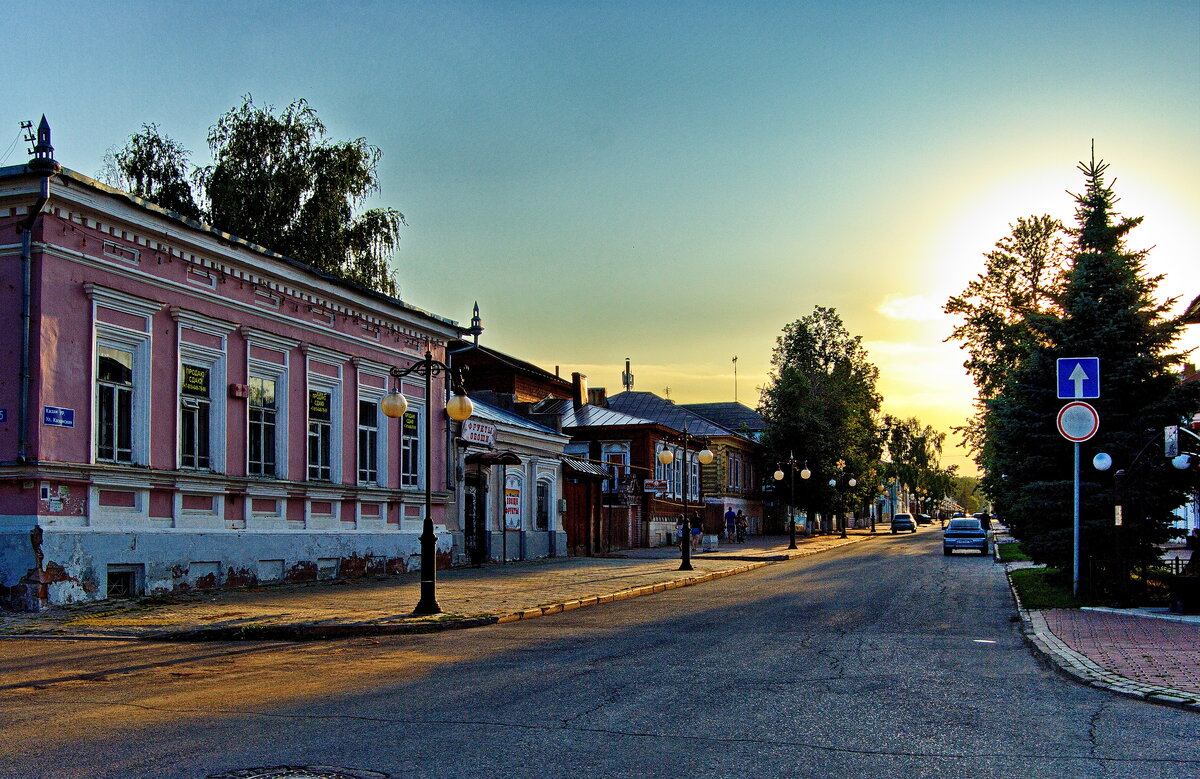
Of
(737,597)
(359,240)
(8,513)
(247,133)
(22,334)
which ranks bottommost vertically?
(737,597)

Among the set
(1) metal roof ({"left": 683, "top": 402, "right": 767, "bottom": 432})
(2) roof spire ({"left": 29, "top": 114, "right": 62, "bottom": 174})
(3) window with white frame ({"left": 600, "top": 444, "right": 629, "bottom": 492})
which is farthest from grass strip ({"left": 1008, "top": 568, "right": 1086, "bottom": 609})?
(1) metal roof ({"left": 683, "top": 402, "right": 767, "bottom": 432})

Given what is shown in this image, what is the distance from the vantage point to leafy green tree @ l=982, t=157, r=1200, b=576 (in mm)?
17375

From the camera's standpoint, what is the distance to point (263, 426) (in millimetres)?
20875

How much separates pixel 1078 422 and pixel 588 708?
11133 millimetres

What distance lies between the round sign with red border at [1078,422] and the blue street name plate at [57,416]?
15.6m

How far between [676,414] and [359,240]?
27.8m

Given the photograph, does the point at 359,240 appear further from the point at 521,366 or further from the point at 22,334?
the point at 22,334

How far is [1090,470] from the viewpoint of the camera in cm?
1825

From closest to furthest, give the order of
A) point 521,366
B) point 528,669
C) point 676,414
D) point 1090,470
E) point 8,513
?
point 528,669, point 8,513, point 1090,470, point 521,366, point 676,414

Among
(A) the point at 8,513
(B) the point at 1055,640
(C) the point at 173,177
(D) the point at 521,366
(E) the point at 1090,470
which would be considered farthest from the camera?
(D) the point at 521,366

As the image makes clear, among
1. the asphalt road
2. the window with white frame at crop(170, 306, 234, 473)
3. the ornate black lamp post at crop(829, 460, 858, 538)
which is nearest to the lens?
the asphalt road

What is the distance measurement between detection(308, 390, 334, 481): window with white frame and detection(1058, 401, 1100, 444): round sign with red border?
597 inches

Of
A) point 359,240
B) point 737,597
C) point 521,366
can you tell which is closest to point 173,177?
point 359,240

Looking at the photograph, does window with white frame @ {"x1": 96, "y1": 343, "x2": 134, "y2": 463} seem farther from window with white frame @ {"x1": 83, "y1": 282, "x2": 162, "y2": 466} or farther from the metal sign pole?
the metal sign pole
